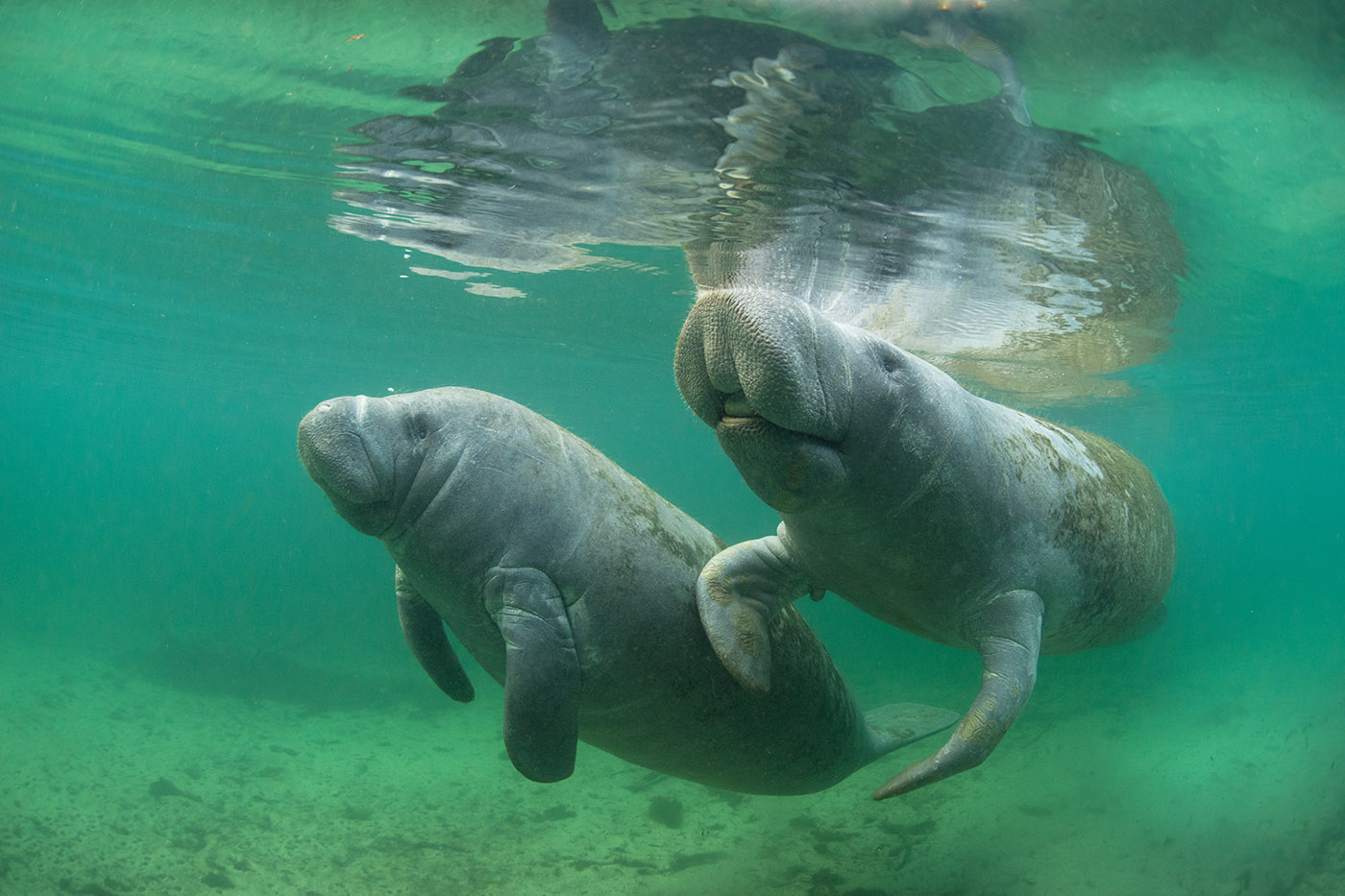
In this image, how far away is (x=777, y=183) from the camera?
666 cm

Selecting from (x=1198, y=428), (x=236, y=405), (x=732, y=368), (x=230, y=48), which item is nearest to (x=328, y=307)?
(x=230, y=48)

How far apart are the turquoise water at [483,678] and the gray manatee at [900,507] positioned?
2435 mm

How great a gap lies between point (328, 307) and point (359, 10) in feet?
45.6

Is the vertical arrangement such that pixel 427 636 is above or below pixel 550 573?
below

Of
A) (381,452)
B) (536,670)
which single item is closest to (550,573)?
(536,670)

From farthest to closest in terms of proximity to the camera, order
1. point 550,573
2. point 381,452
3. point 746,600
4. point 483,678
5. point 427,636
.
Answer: point 483,678, point 427,636, point 746,600, point 550,573, point 381,452

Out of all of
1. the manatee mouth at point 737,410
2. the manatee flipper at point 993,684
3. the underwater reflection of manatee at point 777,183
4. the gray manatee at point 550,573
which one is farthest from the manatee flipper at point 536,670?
the underwater reflection of manatee at point 777,183

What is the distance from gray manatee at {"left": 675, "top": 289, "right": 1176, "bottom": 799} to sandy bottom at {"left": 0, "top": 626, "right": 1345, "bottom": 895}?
2849mm

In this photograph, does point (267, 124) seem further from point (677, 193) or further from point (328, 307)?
point (328, 307)

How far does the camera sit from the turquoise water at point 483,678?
5.14 meters

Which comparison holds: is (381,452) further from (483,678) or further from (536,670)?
(483,678)

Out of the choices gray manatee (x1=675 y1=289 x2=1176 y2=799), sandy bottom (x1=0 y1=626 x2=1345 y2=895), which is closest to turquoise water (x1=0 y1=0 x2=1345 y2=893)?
sandy bottom (x1=0 y1=626 x2=1345 y2=895)

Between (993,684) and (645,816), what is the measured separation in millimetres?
5116

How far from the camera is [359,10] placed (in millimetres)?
4840
